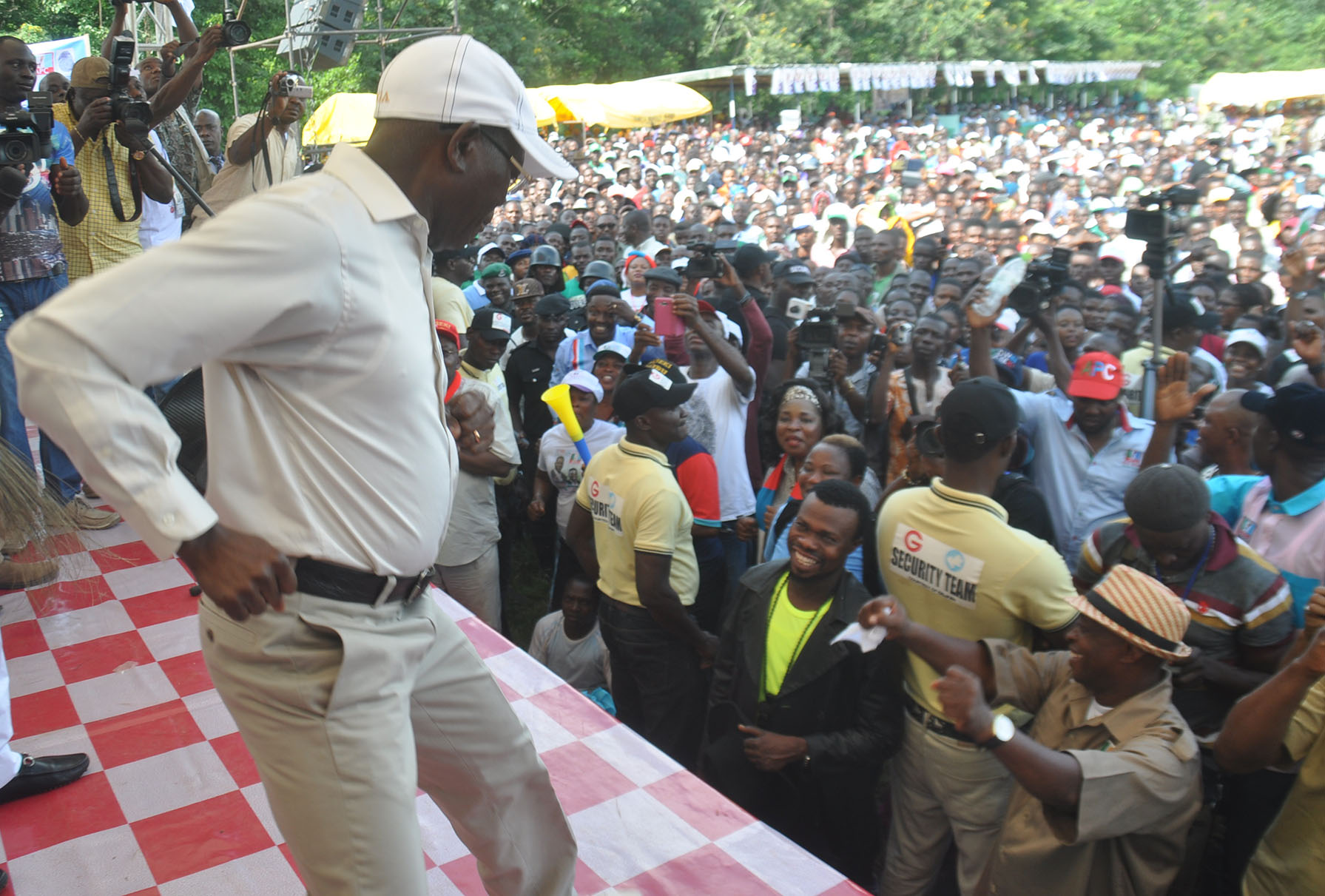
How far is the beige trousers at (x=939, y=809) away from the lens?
2.67 m

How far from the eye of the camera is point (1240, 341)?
4.69 meters

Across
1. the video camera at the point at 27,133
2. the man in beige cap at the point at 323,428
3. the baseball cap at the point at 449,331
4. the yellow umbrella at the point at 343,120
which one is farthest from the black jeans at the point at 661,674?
the yellow umbrella at the point at 343,120

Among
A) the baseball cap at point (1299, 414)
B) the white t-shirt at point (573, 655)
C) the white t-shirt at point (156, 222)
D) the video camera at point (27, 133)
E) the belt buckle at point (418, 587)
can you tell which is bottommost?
the white t-shirt at point (573, 655)

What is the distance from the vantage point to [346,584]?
5.16 ft

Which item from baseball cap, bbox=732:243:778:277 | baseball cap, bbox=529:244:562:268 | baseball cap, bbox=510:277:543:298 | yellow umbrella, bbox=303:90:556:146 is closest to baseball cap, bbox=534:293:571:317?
baseball cap, bbox=510:277:543:298

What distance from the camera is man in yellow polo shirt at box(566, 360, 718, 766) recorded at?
11.5ft

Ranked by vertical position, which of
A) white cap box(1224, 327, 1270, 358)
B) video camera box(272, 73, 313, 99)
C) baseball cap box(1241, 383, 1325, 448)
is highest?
video camera box(272, 73, 313, 99)

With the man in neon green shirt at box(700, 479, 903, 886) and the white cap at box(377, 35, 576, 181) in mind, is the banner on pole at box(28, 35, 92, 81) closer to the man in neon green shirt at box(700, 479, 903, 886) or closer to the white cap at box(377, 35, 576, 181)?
the man in neon green shirt at box(700, 479, 903, 886)

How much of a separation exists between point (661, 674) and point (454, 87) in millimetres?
2530

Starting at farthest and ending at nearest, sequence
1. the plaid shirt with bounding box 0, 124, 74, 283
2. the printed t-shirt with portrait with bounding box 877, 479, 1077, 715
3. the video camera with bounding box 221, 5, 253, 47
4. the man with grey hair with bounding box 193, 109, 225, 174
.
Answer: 1. the man with grey hair with bounding box 193, 109, 225, 174
2. the video camera with bounding box 221, 5, 253, 47
3. the plaid shirt with bounding box 0, 124, 74, 283
4. the printed t-shirt with portrait with bounding box 877, 479, 1077, 715

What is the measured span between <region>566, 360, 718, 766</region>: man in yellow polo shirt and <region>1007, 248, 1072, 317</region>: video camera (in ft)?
5.47

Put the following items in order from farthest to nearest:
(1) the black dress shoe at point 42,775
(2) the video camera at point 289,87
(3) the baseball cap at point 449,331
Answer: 1. (2) the video camera at point 289,87
2. (3) the baseball cap at point 449,331
3. (1) the black dress shoe at point 42,775

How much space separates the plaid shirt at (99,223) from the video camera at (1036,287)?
397cm

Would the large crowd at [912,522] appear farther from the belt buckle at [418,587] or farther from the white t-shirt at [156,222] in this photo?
the belt buckle at [418,587]
